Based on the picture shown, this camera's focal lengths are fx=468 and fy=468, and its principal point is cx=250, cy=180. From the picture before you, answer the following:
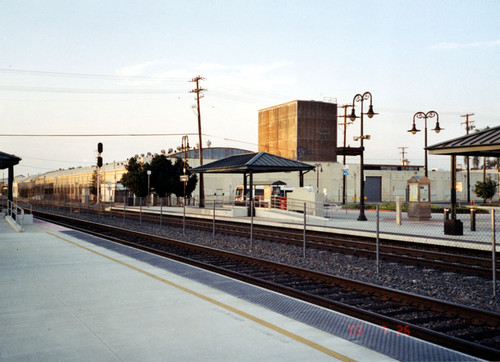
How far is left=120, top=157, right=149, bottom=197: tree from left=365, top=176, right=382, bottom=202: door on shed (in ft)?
136

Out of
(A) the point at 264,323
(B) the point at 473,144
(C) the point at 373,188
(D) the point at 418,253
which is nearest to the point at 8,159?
(D) the point at 418,253

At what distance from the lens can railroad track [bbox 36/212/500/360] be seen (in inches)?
252

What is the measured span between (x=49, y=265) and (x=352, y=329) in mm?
8259

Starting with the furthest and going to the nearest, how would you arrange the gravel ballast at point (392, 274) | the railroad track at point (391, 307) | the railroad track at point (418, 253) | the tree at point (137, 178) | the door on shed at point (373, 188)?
the door on shed at point (373, 188) < the tree at point (137, 178) < the railroad track at point (418, 253) < the gravel ballast at point (392, 274) < the railroad track at point (391, 307)

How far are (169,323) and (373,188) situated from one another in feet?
258

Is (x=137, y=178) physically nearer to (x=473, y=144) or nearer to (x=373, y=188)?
(x=373, y=188)

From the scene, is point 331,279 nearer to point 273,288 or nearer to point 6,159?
point 273,288

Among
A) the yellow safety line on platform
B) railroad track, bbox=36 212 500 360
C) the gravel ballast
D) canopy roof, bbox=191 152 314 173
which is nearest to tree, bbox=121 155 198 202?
canopy roof, bbox=191 152 314 173

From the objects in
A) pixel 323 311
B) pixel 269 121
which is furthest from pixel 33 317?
pixel 269 121

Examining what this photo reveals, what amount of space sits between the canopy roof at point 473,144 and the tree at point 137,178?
135ft

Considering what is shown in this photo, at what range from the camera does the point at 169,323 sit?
649 centimetres

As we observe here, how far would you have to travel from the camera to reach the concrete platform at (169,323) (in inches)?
210
